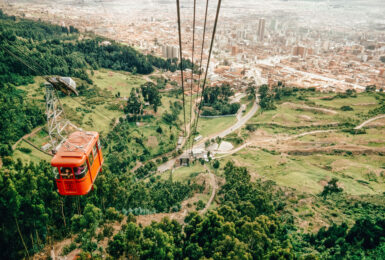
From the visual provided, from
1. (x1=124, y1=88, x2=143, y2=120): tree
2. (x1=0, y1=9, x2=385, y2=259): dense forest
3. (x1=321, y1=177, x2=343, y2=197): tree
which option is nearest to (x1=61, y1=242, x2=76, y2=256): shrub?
(x1=0, y1=9, x2=385, y2=259): dense forest

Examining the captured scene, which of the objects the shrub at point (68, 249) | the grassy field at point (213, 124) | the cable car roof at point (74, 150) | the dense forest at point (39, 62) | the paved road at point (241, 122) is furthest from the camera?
the grassy field at point (213, 124)

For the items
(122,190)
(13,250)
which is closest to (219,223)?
(122,190)

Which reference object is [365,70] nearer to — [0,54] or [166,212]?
[166,212]

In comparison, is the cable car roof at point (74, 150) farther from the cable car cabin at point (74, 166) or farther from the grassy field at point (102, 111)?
the grassy field at point (102, 111)

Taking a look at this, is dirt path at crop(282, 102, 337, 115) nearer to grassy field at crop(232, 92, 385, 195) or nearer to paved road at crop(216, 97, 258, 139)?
grassy field at crop(232, 92, 385, 195)

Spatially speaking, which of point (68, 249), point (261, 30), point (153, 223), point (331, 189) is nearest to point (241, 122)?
point (331, 189)

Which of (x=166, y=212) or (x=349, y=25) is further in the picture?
(x=349, y=25)

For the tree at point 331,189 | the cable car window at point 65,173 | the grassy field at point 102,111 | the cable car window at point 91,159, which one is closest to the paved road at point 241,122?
the grassy field at point 102,111
